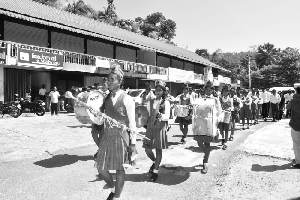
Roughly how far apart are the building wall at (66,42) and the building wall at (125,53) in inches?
194

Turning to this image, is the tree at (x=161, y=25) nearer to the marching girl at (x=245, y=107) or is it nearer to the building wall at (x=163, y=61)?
the building wall at (x=163, y=61)

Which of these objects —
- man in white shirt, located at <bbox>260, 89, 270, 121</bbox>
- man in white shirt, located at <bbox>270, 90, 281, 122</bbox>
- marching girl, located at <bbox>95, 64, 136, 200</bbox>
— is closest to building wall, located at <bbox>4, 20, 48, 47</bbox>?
man in white shirt, located at <bbox>260, 89, 270, 121</bbox>

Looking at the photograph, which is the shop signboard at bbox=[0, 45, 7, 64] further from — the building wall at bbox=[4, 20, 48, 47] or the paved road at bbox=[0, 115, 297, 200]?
the paved road at bbox=[0, 115, 297, 200]

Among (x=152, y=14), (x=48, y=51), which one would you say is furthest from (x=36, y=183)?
(x=152, y=14)

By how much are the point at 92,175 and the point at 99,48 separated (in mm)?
21987

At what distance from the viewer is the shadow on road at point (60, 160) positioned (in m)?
6.87

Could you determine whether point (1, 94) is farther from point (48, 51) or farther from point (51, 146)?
point (51, 146)

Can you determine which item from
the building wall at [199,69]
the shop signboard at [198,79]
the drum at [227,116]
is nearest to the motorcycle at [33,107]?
the drum at [227,116]

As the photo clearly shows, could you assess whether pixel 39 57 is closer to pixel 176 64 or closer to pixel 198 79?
pixel 176 64

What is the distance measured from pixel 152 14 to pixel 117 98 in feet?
211

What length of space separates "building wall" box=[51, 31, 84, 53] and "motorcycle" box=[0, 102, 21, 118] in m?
7.25

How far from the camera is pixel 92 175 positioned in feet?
19.7

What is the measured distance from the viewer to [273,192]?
518 cm

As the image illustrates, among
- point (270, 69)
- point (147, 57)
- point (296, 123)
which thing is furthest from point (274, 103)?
point (270, 69)
